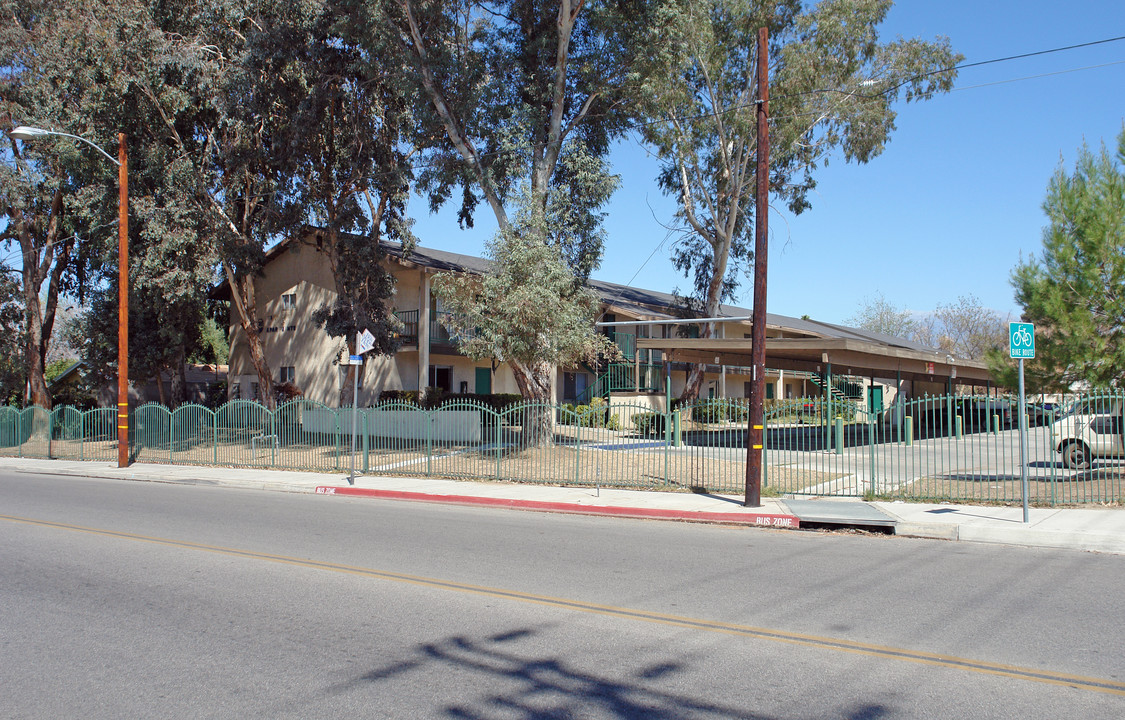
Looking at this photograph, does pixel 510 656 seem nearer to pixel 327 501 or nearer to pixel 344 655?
pixel 344 655

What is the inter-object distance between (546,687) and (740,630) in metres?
2.00

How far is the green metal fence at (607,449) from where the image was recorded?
15211 millimetres

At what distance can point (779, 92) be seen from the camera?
29.3 m

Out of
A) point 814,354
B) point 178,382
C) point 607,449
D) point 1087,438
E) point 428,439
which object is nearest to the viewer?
point 607,449

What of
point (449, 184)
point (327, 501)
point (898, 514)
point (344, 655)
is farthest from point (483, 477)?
point (344, 655)

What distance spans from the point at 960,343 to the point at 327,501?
7338 centimetres

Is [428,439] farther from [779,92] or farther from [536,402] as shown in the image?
[779,92]

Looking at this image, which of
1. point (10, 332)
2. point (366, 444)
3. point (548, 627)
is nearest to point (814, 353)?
point (366, 444)

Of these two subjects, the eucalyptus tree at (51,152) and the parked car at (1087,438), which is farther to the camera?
the eucalyptus tree at (51,152)

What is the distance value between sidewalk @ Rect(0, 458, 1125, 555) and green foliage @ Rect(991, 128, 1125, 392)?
322 centimetres

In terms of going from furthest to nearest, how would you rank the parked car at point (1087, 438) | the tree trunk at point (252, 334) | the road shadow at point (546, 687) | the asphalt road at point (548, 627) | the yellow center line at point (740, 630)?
the tree trunk at point (252, 334)
the parked car at point (1087, 438)
the yellow center line at point (740, 630)
the asphalt road at point (548, 627)
the road shadow at point (546, 687)

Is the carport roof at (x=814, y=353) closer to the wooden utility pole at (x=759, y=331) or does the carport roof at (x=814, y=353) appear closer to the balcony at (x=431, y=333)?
the wooden utility pole at (x=759, y=331)

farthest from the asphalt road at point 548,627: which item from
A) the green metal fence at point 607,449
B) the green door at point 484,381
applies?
the green door at point 484,381

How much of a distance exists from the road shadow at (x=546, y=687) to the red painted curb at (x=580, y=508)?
24.8 feet
